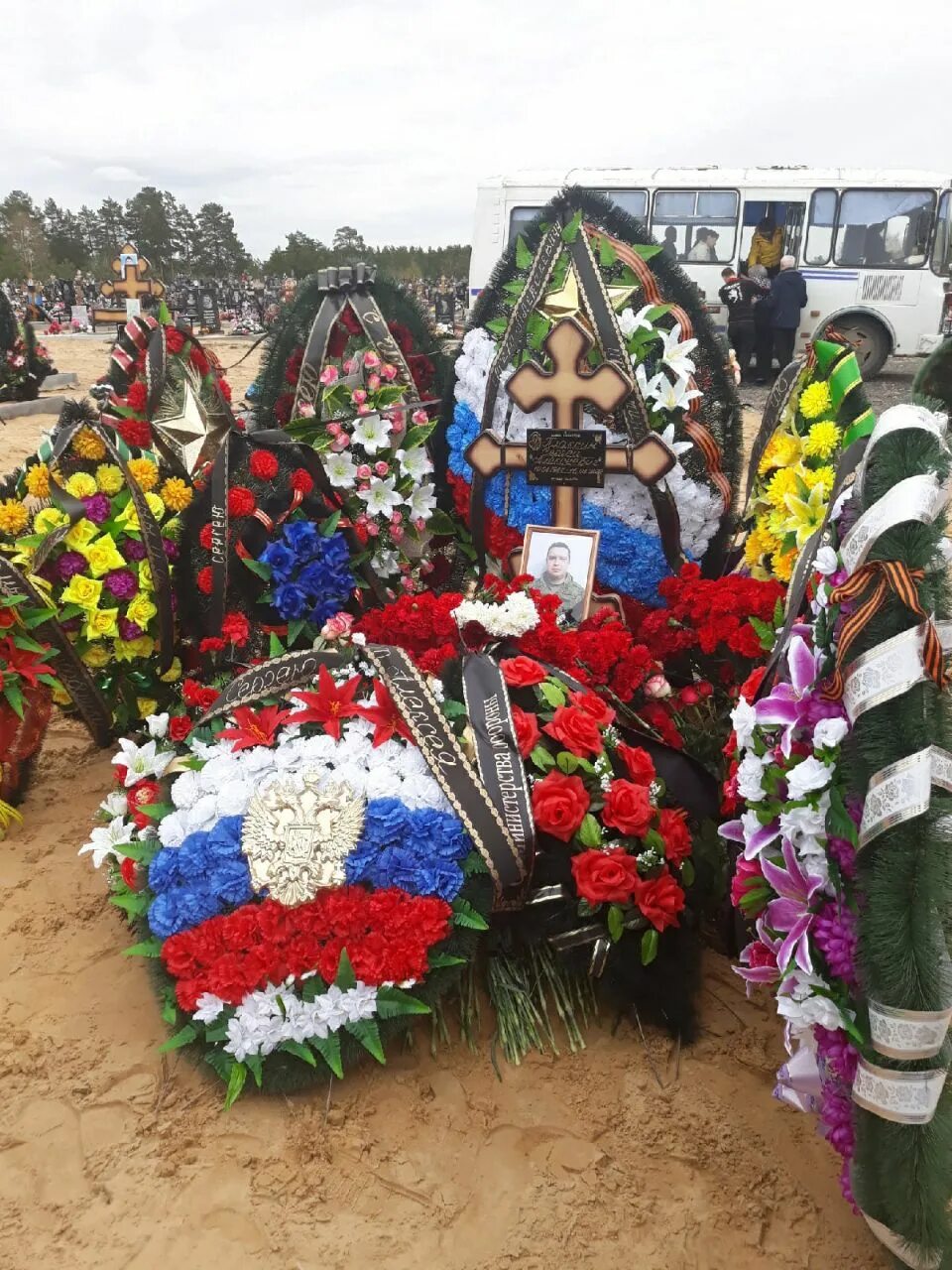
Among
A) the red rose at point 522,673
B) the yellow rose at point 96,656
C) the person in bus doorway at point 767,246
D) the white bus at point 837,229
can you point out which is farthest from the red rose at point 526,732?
the person in bus doorway at point 767,246

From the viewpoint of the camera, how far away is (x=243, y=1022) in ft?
7.57

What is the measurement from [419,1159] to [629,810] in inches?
40.5

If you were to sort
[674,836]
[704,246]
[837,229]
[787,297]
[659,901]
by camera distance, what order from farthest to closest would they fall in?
1. [704,246]
2. [837,229]
3. [787,297]
4. [674,836]
5. [659,901]

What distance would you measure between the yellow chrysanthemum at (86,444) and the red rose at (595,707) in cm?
215

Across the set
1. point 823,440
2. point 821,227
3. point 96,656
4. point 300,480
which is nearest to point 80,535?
point 96,656

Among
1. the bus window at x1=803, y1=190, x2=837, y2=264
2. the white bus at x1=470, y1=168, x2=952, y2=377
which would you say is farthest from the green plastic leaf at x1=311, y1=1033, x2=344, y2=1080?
the bus window at x1=803, y1=190, x2=837, y2=264

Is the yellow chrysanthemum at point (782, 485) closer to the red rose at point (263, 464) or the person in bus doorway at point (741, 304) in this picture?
the red rose at point (263, 464)

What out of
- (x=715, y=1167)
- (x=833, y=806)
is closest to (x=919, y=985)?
(x=833, y=806)

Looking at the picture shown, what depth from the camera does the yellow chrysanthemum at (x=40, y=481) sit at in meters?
3.48

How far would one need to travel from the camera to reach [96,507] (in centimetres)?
352

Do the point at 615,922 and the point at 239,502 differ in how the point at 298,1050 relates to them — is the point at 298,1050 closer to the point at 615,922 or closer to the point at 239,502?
the point at 615,922

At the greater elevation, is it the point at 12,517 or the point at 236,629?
the point at 12,517

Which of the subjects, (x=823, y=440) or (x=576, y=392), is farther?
(x=576, y=392)

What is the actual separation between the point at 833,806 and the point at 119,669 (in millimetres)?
3009
